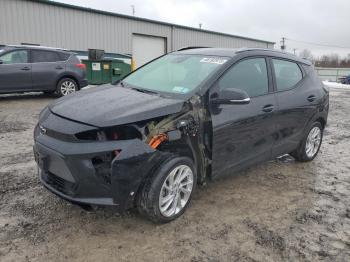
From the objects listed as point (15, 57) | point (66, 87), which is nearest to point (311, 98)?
point (66, 87)

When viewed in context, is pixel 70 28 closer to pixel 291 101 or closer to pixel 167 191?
pixel 291 101

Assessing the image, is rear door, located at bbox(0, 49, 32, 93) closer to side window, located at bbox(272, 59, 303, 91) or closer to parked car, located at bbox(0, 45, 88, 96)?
parked car, located at bbox(0, 45, 88, 96)

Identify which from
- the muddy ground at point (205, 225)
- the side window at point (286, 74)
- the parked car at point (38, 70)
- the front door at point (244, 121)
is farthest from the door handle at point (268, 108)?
the parked car at point (38, 70)

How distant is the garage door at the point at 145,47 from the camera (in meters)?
23.4

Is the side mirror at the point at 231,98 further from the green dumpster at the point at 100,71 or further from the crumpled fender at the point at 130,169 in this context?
the green dumpster at the point at 100,71

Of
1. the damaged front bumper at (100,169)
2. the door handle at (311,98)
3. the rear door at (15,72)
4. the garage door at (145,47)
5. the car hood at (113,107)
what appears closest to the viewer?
the damaged front bumper at (100,169)

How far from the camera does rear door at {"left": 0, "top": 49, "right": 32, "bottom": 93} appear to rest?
10.1 metres

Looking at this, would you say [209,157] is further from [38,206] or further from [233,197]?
[38,206]

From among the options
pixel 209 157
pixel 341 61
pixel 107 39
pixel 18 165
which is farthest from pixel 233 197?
pixel 341 61

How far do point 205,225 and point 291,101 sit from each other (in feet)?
7.11

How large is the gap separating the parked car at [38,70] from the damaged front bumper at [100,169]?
8.18 m

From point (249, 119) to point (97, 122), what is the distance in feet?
5.81

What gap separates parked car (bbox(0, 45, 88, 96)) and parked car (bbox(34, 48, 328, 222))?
7098 mm

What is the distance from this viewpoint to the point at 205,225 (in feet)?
11.1
